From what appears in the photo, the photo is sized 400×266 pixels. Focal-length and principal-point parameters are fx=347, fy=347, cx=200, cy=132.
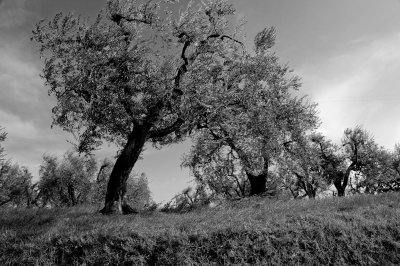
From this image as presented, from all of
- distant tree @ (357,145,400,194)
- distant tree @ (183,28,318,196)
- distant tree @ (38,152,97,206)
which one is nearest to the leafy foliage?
distant tree @ (38,152,97,206)

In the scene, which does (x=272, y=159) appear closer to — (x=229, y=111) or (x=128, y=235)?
(x=229, y=111)

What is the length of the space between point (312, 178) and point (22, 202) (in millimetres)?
47510

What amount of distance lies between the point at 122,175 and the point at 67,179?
3468 centimetres

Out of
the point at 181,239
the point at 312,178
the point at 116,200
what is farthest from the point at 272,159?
the point at 181,239

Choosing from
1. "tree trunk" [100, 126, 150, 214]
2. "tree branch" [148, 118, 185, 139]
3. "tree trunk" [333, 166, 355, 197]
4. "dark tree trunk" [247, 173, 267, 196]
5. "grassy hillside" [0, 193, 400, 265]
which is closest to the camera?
"grassy hillside" [0, 193, 400, 265]

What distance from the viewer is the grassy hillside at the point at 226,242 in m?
10.6

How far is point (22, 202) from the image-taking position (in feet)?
189

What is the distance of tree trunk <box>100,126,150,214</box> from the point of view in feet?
61.0

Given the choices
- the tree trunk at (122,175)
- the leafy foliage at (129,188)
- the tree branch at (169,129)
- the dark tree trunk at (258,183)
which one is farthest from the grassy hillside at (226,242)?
the leafy foliage at (129,188)

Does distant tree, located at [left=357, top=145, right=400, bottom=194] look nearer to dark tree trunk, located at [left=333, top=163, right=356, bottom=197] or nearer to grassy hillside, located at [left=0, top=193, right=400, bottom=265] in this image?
dark tree trunk, located at [left=333, top=163, right=356, bottom=197]

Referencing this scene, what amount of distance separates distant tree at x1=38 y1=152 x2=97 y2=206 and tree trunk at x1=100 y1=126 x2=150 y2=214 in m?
32.2

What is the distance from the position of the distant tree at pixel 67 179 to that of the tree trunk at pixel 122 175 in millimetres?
32178

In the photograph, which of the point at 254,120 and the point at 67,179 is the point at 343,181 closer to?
the point at 254,120

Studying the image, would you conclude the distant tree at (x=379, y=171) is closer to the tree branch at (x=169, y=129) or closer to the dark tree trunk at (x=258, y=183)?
the dark tree trunk at (x=258, y=183)
